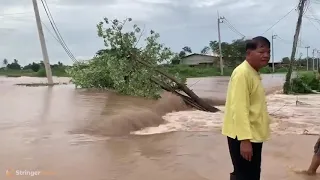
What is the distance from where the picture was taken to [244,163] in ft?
12.8

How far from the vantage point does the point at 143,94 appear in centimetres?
1670

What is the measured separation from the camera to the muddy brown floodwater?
6.73m

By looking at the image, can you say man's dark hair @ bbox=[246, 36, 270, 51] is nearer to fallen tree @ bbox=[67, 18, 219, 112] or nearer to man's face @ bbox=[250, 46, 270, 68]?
man's face @ bbox=[250, 46, 270, 68]

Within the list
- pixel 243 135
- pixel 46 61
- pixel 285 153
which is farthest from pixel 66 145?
pixel 46 61

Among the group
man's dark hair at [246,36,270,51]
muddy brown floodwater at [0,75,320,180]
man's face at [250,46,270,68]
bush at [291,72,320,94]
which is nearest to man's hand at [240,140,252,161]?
man's face at [250,46,270,68]

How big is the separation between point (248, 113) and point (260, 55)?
0.53m

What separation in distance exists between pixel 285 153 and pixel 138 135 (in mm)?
3359

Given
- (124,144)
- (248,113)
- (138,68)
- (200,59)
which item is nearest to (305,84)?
(138,68)

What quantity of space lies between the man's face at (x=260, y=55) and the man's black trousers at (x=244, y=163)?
0.71 m

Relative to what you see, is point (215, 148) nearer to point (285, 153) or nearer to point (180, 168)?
point (285, 153)

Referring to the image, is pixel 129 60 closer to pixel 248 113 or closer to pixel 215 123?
pixel 215 123

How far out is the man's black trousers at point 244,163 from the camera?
3.87 meters

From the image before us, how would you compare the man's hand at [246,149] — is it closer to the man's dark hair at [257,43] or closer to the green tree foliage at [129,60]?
the man's dark hair at [257,43]

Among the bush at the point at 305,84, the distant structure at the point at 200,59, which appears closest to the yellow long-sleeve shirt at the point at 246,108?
the bush at the point at 305,84
